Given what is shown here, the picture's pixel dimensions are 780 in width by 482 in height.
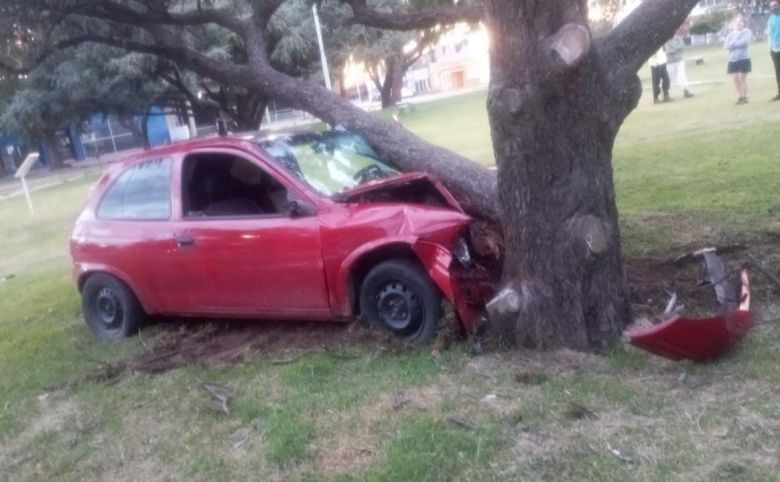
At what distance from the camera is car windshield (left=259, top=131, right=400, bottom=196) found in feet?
24.2

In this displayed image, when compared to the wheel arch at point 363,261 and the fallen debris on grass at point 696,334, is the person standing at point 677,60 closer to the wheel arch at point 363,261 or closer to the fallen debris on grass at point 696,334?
the wheel arch at point 363,261

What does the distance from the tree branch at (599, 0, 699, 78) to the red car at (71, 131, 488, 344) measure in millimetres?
1441

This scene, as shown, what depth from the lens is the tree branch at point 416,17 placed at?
9.13 metres

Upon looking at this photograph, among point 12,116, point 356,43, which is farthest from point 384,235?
point 356,43

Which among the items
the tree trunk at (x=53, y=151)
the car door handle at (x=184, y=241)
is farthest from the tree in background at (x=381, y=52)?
the car door handle at (x=184, y=241)

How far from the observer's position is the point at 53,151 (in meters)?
45.8

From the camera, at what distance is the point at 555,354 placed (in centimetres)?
614

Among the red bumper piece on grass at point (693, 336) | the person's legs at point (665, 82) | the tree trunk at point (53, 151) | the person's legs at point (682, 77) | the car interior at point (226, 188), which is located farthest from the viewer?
the tree trunk at point (53, 151)

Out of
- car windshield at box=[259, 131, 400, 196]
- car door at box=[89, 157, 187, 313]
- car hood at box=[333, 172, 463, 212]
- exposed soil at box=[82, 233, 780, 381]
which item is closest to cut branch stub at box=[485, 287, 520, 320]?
exposed soil at box=[82, 233, 780, 381]

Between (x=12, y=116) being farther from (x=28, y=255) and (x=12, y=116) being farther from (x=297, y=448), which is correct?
(x=297, y=448)

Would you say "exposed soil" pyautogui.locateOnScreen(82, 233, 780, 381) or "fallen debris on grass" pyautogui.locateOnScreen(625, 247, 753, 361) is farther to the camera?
"exposed soil" pyautogui.locateOnScreen(82, 233, 780, 381)

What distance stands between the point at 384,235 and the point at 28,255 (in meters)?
11.3

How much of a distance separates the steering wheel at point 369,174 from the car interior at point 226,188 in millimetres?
604

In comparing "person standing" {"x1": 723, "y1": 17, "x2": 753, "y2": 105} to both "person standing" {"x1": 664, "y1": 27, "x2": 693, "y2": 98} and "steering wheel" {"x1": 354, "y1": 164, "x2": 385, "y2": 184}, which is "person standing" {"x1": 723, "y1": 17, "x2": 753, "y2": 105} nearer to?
"person standing" {"x1": 664, "y1": 27, "x2": 693, "y2": 98}
